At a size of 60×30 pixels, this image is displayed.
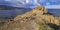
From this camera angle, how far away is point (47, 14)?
7.57 ft

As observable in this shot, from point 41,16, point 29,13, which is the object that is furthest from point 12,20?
point 41,16

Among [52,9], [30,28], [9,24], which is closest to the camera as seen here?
[30,28]

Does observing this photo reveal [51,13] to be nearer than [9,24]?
No

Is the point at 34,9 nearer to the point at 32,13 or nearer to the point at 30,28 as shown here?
the point at 32,13

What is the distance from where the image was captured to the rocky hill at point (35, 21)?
2023 mm

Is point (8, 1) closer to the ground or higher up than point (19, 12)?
higher up

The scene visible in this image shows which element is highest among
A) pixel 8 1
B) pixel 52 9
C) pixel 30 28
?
pixel 8 1

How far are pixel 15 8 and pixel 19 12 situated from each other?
9 cm

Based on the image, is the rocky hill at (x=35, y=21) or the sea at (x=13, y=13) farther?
the sea at (x=13, y=13)

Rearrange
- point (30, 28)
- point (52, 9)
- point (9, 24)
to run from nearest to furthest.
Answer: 1. point (30, 28)
2. point (9, 24)
3. point (52, 9)

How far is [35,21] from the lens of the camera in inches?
81.7

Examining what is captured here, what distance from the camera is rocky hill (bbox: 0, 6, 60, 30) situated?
2023mm

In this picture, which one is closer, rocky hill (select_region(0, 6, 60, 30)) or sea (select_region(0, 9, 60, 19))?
rocky hill (select_region(0, 6, 60, 30))

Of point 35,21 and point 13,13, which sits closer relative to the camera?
point 35,21
